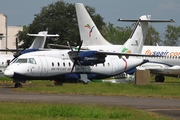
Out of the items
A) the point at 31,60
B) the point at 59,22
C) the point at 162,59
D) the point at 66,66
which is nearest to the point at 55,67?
the point at 66,66

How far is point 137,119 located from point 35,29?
7342 centimetres

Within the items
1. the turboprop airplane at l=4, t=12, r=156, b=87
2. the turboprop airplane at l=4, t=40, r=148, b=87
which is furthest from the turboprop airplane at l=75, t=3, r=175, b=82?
the turboprop airplane at l=4, t=40, r=148, b=87

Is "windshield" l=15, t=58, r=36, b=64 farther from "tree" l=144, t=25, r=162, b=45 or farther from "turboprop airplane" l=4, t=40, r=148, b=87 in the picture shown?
"tree" l=144, t=25, r=162, b=45

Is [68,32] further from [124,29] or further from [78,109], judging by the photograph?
[78,109]

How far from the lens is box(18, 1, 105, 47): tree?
291 feet

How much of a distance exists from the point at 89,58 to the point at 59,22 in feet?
163

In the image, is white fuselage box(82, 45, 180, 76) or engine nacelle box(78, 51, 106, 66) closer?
engine nacelle box(78, 51, 106, 66)

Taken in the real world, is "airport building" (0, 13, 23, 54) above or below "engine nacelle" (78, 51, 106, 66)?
above

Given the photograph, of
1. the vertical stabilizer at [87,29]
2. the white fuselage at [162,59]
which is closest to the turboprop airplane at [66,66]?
the white fuselage at [162,59]

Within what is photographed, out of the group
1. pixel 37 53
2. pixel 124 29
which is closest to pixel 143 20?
pixel 37 53

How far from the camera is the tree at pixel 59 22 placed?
8862cm

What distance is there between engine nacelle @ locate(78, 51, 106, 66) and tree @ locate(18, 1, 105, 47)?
47.4m

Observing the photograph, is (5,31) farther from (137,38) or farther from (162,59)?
(137,38)

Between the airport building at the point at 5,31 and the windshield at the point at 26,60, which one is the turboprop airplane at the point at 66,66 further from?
the airport building at the point at 5,31
